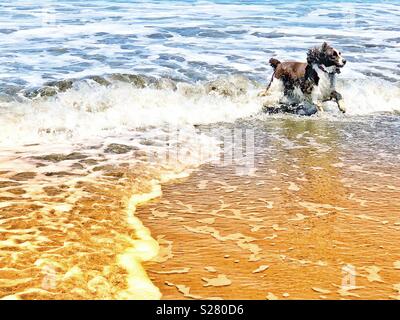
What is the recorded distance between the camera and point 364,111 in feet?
35.8

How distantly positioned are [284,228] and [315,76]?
545 centimetres

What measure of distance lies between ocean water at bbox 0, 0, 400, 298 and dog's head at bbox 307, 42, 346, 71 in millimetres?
898

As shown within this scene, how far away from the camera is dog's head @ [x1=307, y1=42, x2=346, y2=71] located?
31.9ft

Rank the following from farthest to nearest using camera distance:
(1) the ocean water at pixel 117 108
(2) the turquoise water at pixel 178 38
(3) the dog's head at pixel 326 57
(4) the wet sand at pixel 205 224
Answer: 1. (2) the turquoise water at pixel 178 38
2. (3) the dog's head at pixel 326 57
3. (1) the ocean water at pixel 117 108
4. (4) the wet sand at pixel 205 224

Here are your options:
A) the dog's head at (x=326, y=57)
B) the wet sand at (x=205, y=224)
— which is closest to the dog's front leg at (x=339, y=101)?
the dog's head at (x=326, y=57)

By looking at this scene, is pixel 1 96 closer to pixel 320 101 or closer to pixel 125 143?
pixel 125 143

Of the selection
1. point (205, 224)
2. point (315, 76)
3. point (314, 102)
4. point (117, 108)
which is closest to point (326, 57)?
point (315, 76)

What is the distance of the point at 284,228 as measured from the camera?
5.01m

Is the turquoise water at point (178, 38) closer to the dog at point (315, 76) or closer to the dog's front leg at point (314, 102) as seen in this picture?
the dog at point (315, 76)

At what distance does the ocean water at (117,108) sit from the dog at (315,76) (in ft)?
1.27

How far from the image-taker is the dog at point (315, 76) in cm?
979

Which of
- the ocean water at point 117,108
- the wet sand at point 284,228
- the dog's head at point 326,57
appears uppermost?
the dog's head at point 326,57

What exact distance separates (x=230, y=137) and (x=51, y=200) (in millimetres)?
3643
